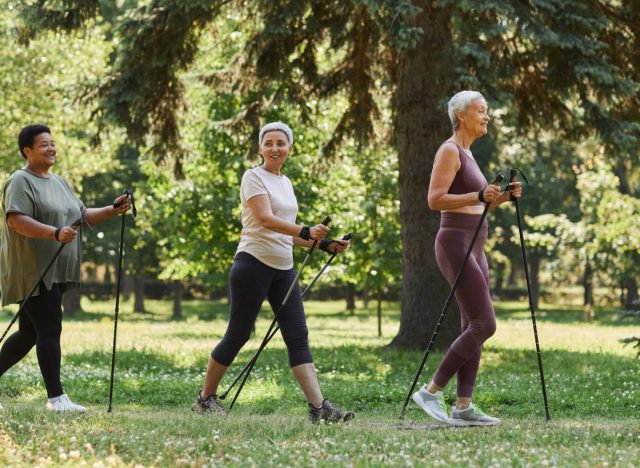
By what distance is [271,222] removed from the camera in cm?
646

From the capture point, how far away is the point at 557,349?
14703mm

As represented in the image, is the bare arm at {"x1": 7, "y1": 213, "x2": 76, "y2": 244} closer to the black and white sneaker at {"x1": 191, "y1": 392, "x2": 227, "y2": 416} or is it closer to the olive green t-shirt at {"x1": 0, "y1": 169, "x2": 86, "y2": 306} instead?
the olive green t-shirt at {"x1": 0, "y1": 169, "x2": 86, "y2": 306}

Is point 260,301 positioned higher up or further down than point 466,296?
further down

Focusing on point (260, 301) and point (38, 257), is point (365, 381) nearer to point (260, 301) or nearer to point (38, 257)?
point (260, 301)

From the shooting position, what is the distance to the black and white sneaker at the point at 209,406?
6894mm

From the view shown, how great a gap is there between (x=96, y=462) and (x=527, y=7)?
24.7 feet

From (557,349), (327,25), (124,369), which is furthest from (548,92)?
(124,369)

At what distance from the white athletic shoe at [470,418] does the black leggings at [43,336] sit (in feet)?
9.22

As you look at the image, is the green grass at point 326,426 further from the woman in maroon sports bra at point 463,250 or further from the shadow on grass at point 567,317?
the shadow on grass at point 567,317

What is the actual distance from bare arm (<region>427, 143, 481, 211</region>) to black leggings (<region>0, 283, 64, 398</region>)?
9.10ft

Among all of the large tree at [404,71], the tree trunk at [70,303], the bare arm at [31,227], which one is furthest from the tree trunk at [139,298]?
the bare arm at [31,227]

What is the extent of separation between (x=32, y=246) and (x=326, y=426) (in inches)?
Result: 102

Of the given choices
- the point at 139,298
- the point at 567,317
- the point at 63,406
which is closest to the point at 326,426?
the point at 63,406

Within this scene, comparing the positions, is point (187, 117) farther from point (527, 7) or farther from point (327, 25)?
point (527, 7)
